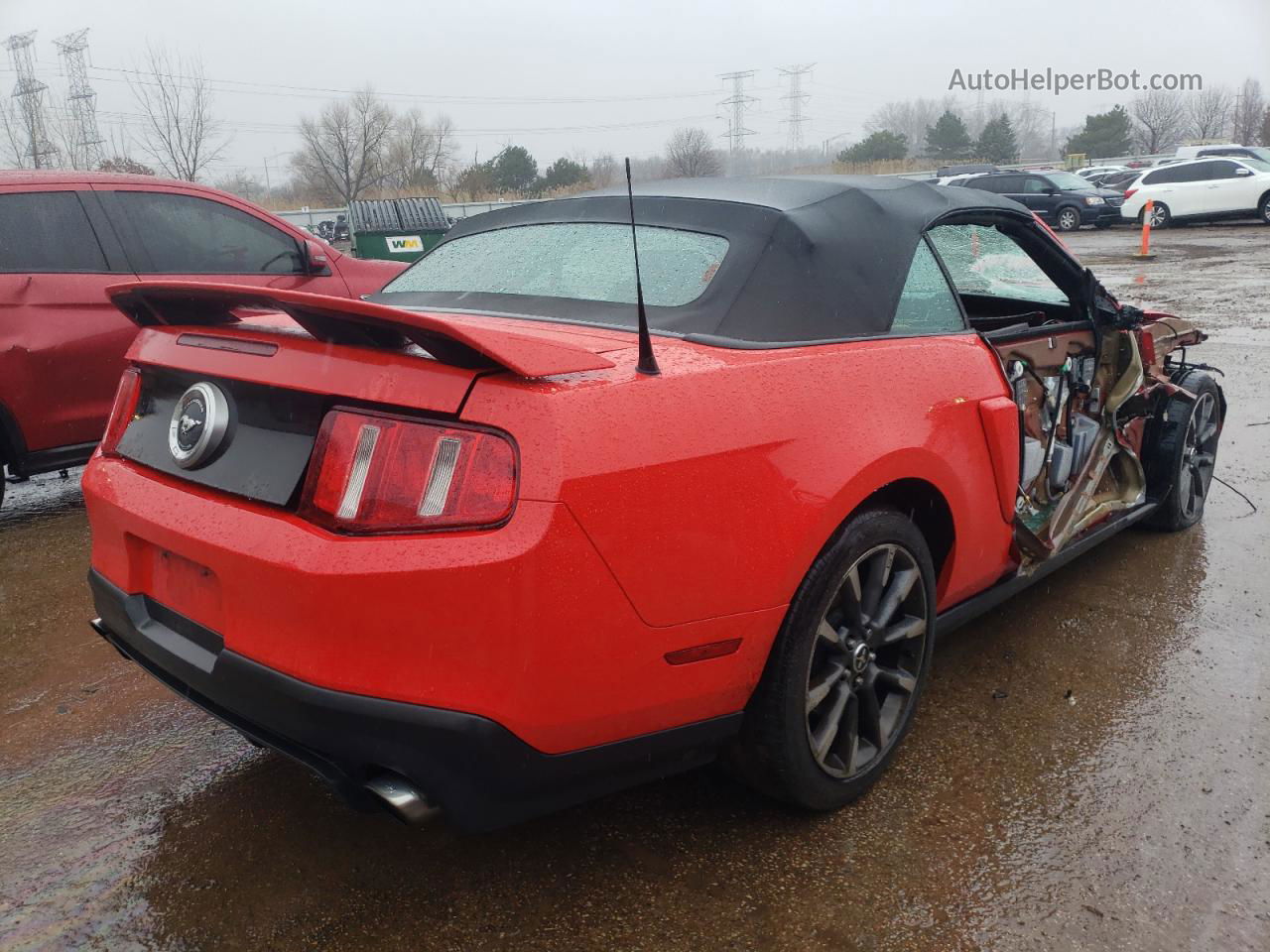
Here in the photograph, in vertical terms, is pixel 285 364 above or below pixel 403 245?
below

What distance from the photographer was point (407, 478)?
175cm

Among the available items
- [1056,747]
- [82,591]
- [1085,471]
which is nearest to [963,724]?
[1056,747]

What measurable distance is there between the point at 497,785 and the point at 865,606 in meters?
1.03

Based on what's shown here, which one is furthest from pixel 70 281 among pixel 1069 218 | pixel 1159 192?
pixel 1069 218

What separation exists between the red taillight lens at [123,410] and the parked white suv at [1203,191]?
2539 centimetres

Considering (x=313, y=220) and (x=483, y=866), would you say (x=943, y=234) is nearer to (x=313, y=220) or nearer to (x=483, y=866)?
(x=483, y=866)

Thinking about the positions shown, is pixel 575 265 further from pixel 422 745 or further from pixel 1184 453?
pixel 1184 453

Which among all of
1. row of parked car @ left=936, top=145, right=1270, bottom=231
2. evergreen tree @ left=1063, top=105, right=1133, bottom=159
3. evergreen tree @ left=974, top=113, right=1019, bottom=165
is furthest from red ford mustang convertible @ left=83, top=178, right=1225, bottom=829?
evergreen tree @ left=1063, top=105, right=1133, bottom=159

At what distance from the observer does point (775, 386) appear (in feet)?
6.79

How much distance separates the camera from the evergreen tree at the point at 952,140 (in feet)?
204

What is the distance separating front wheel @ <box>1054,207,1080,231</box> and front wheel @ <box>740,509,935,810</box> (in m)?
25.6

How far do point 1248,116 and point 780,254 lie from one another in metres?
84.4

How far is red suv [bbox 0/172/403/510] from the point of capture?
4.69 metres

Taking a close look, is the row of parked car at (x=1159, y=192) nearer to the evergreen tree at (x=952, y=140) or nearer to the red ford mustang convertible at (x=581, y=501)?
the red ford mustang convertible at (x=581, y=501)
